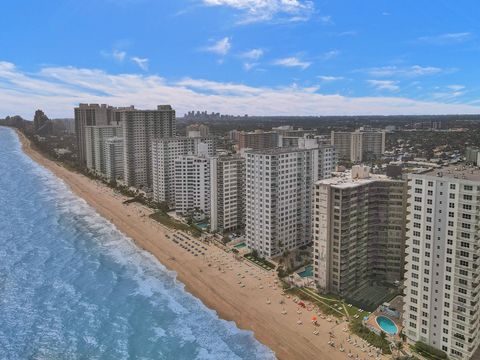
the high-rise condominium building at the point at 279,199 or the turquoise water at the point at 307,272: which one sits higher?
the high-rise condominium building at the point at 279,199

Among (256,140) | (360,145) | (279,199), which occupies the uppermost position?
(256,140)

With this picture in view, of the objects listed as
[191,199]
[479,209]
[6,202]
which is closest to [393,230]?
[479,209]

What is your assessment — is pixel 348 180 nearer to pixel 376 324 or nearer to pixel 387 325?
pixel 376 324

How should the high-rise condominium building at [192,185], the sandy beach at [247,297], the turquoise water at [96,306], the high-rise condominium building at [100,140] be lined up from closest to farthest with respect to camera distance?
1. the sandy beach at [247,297]
2. the turquoise water at [96,306]
3. the high-rise condominium building at [192,185]
4. the high-rise condominium building at [100,140]

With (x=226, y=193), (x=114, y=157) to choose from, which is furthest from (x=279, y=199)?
(x=114, y=157)

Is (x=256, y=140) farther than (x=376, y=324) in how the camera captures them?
Yes

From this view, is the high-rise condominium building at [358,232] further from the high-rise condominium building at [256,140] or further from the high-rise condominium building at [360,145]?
the high-rise condominium building at [360,145]

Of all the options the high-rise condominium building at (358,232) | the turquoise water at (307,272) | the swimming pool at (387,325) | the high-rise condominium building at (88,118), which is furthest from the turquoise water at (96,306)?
the high-rise condominium building at (88,118)
